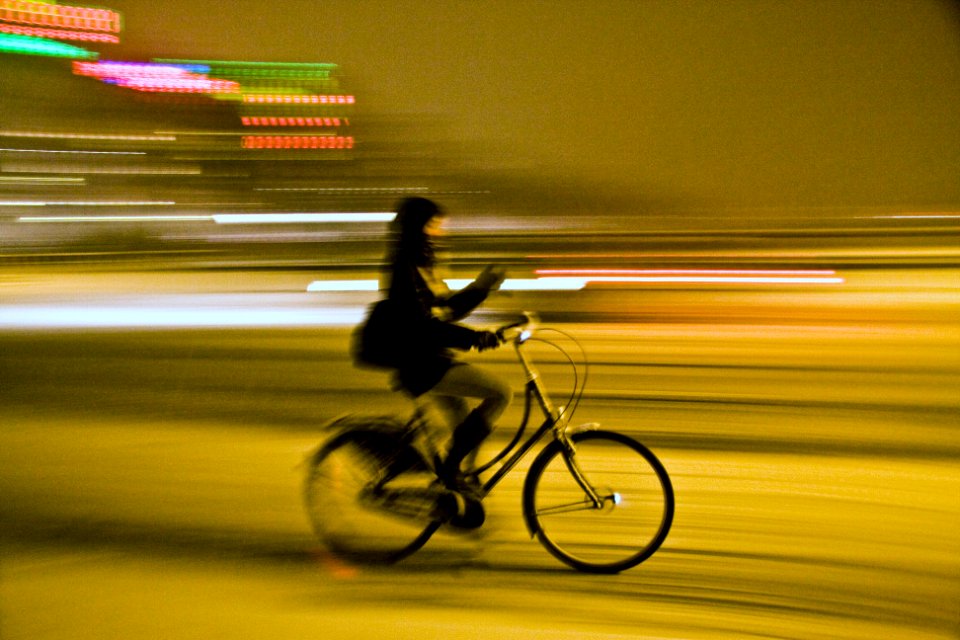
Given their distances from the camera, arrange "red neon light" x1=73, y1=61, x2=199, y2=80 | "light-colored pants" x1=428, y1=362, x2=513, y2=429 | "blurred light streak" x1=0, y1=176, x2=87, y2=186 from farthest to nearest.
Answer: "red neon light" x1=73, y1=61, x2=199, y2=80, "blurred light streak" x1=0, y1=176, x2=87, y2=186, "light-colored pants" x1=428, y1=362, x2=513, y2=429

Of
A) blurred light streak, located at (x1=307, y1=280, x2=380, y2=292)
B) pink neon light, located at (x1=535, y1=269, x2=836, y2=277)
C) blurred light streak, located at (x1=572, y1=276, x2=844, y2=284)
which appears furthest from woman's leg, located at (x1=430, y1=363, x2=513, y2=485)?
pink neon light, located at (x1=535, y1=269, x2=836, y2=277)

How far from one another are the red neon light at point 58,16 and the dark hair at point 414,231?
5041cm

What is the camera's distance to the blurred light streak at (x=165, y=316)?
11539 millimetres

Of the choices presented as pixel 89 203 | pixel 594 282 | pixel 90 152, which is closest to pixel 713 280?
pixel 594 282

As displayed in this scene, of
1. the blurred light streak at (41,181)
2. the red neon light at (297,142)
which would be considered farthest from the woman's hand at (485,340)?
the red neon light at (297,142)

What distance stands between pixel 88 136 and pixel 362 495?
4325cm

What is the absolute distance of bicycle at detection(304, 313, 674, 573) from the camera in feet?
12.3

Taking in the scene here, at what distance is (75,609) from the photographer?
349cm

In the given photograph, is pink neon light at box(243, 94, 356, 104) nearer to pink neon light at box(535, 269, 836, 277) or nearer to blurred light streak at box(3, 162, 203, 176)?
blurred light streak at box(3, 162, 203, 176)

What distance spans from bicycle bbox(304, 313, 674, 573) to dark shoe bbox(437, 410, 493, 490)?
0.17 feet

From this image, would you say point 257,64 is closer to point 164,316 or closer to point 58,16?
point 58,16

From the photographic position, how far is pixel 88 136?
41125mm

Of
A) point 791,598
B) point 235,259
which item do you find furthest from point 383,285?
point 235,259

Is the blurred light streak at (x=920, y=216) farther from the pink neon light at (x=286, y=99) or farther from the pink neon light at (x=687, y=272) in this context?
the pink neon light at (x=286, y=99)
